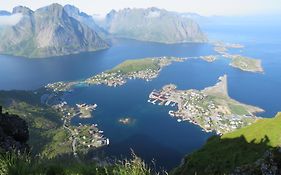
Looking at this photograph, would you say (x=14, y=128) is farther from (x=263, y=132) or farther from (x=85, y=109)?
(x=85, y=109)

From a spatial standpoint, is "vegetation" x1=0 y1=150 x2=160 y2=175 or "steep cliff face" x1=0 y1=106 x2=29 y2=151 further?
"steep cliff face" x1=0 y1=106 x2=29 y2=151

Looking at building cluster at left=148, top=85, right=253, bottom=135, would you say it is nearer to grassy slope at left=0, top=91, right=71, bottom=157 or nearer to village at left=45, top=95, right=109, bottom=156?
village at left=45, top=95, right=109, bottom=156

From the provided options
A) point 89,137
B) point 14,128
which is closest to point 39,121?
point 89,137

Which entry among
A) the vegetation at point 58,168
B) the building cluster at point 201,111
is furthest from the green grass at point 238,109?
the vegetation at point 58,168

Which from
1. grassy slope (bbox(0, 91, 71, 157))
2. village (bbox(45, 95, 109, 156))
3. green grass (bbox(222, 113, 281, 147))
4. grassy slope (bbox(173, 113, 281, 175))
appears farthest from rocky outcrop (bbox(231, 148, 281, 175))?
village (bbox(45, 95, 109, 156))

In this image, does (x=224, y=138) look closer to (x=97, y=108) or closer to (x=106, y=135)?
(x=106, y=135)

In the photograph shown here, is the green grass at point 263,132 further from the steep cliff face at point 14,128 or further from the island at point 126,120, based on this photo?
the island at point 126,120

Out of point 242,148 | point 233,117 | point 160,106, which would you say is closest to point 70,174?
point 242,148
